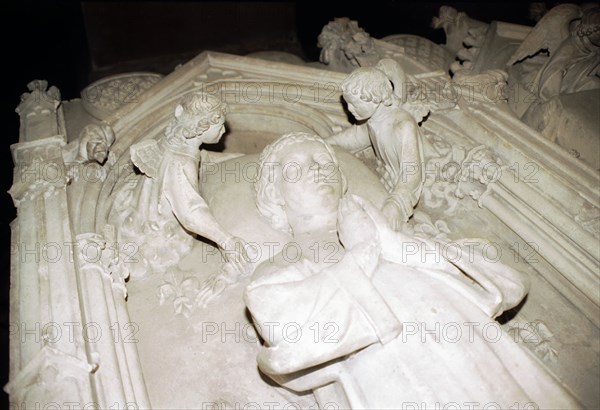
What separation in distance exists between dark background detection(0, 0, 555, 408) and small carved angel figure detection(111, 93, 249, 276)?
3390mm

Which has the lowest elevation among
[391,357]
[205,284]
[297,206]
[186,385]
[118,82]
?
[186,385]

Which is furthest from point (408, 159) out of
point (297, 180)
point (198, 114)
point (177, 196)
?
point (177, 196)

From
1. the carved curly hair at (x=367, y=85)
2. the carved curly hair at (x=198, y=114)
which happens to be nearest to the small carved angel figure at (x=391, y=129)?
the carved curly hair at (x=367, y=85)

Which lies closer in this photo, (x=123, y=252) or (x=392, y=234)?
(x=392, y=234)

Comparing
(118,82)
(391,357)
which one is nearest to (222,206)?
(391,357)

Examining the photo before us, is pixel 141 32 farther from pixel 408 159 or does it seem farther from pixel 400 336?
pixel 400 336

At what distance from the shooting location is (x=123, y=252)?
3.42 metres

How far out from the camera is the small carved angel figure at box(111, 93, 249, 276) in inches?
126

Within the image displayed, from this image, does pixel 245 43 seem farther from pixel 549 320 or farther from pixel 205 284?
pixel 549 320

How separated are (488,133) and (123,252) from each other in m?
2.82

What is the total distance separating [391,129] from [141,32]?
565 centimetres

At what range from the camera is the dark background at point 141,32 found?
20.7 ft

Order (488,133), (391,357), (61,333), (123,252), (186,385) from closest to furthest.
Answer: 1. (391,357)
2. (61,333)
3. (186,385)
4. (123,252)
5. (488,133)

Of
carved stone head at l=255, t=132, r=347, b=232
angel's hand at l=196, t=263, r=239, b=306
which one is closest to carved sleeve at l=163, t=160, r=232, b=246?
angel's hand at l=196, t=263, r=239, b=306
